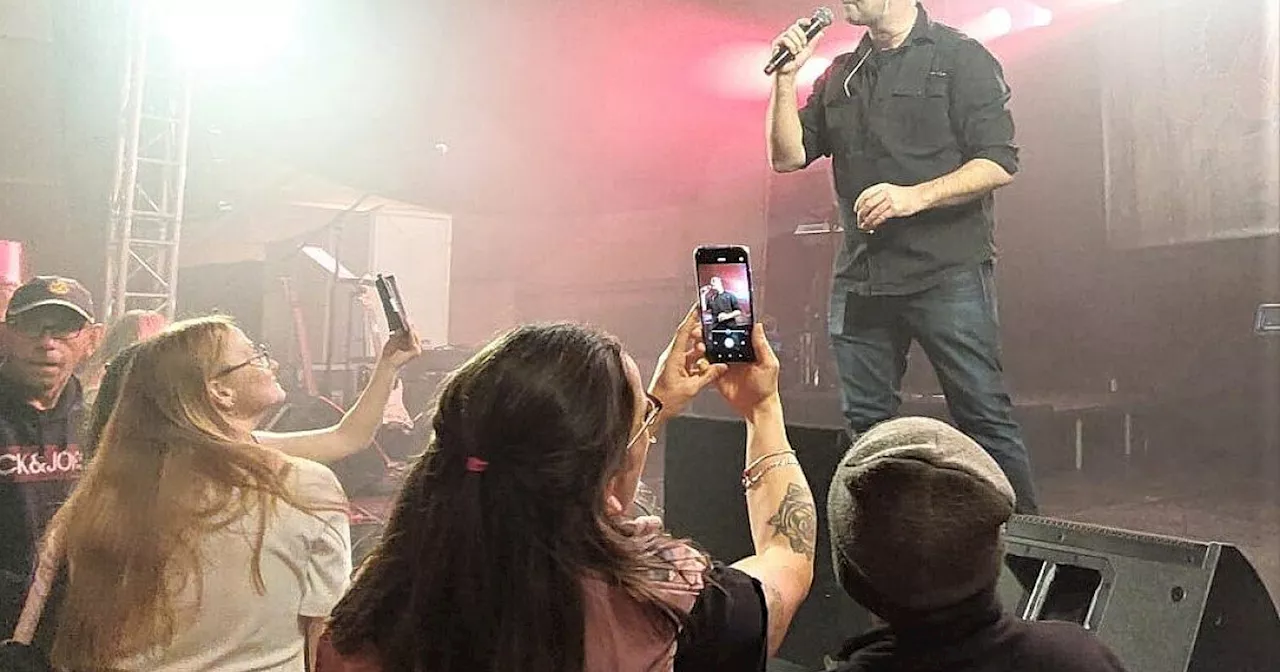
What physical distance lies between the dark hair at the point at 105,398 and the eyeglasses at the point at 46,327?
0.22 ft

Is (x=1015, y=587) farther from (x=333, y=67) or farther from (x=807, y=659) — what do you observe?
(x=333, y=67)

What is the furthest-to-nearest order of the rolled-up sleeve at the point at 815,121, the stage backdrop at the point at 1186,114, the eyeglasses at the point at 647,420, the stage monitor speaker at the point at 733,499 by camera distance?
the stage backdrop at the point at 1186,114, the rolled-up sleeve at the point at 815,121, the stage monitor speaker at the point at 733,499, the eyeglasses at the point at 647,420

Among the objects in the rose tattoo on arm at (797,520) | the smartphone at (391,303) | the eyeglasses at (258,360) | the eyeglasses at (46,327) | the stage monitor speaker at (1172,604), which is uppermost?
the smartphone at (391,303)

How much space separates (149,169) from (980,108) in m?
1.31

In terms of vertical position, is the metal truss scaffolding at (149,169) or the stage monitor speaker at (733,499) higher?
the metal truss scaffolding at (149,169)

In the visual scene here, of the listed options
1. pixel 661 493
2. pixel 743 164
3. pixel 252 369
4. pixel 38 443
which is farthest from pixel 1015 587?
pixel 38 443

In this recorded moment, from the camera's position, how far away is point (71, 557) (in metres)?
1.43

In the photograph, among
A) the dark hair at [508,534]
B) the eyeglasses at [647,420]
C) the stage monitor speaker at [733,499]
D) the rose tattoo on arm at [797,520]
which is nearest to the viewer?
the dark hair at [508,534]

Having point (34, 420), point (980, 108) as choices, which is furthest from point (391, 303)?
point (980, 108)

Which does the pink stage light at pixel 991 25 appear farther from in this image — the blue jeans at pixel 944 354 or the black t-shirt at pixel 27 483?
the black t-shirt at pixel 27 483

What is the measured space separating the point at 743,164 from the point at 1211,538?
3.68 feet

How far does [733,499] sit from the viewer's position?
1.82m

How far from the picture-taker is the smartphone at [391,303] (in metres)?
1.63

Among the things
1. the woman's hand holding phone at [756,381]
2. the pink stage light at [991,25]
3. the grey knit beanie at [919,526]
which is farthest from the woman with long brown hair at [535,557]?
the pink stage light at [991,25]
